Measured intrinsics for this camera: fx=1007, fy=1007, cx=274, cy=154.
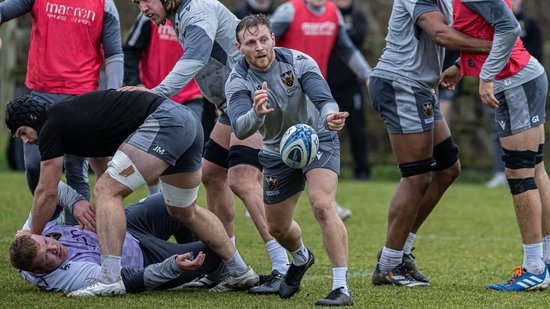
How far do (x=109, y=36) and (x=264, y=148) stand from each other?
2203 millimetres

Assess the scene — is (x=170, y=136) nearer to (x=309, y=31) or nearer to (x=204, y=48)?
(x=204, y=48)

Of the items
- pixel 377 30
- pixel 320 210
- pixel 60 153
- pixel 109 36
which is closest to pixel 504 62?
pixel 320 210

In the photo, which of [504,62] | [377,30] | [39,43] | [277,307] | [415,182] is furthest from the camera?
[377,30]

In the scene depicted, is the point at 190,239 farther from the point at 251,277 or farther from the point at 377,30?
the point at 377,30

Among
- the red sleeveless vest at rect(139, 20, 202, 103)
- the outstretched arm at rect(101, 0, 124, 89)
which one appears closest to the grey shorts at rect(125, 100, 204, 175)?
the outstretched arm at rect(101, 0, 124, 89)

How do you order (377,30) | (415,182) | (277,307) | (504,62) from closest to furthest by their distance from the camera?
1. (277,307)
2. (504,62)
3. (415,182)
4. (377,30)

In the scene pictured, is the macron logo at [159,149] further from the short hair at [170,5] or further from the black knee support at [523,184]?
the black knee support at [523,184]

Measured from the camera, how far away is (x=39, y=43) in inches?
307

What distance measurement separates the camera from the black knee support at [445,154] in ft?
22.6

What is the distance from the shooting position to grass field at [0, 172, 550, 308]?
5.84 m

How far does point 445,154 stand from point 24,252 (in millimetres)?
2884

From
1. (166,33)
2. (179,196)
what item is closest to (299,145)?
(179,196)

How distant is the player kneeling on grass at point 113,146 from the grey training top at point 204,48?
263mm

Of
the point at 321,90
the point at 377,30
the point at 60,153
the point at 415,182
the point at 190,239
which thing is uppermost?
the point at 321,90
